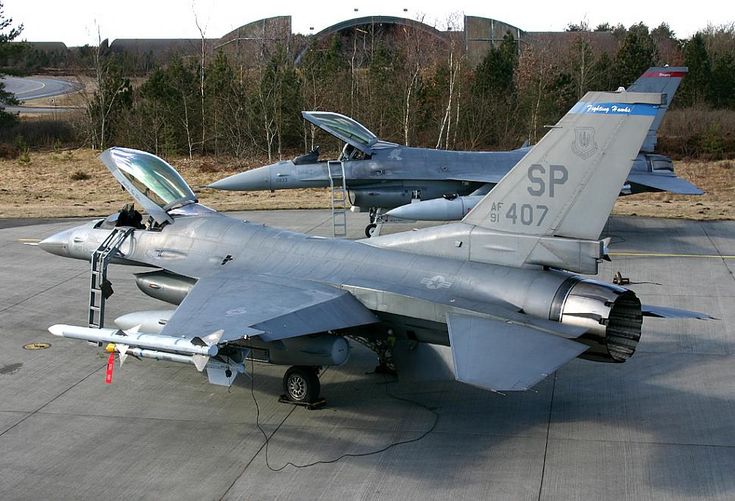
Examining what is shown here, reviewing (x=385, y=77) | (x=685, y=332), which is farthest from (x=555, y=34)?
(x=685, y=332)

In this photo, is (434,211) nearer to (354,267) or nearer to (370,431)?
(354,267)

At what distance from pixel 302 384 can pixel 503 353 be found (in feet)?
9.87

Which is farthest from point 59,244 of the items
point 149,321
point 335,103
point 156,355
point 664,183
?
point 335,103

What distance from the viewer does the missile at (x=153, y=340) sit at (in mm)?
8672

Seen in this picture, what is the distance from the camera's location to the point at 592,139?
9.65 metres

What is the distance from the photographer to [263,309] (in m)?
10.1

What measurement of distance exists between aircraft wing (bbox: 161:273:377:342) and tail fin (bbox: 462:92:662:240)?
231 centimetres

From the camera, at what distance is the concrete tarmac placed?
8688mm

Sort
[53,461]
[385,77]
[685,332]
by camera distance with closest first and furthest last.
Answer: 1. [53,461]
2. [685,332]
3. [385,77]

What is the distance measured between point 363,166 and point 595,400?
1158 cm

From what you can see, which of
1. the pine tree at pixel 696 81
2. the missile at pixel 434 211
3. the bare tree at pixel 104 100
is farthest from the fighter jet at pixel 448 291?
the pine tree at pixel 696 81

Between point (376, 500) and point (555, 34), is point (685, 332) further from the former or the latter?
point (555, 34)

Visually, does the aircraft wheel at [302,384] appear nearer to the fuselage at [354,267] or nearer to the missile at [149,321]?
the fuselage at [354,267]

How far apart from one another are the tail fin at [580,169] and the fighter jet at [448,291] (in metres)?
0.01
